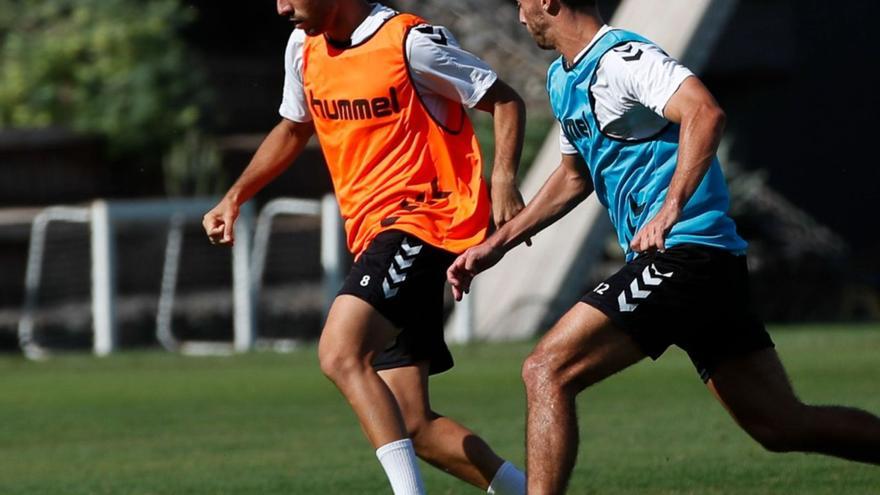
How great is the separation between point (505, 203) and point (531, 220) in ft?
1.30

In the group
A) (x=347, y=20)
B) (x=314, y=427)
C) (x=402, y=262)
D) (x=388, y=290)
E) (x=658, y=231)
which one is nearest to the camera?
(x=658, y=231)

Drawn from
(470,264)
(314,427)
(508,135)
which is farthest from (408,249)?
(314,427)

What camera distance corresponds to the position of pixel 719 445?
Answer: 11.2 meters

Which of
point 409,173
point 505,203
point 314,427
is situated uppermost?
point 409,173

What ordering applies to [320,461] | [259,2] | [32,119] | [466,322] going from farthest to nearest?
[259,2] < [32,119] < [466,322] < [320,461]

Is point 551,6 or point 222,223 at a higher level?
point 551,6

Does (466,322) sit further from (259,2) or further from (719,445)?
(719,445)

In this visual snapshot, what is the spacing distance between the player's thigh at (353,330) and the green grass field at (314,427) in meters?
1.68

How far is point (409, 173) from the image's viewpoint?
8297 mm

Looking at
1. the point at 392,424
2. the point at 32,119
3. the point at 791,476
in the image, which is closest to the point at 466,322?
the point at 32,119

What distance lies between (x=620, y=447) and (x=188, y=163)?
17.5m

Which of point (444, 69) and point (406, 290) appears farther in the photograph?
point (444, 69)

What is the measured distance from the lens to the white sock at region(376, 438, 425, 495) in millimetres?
7633

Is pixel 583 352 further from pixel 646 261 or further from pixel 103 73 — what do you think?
pixel 103 73
